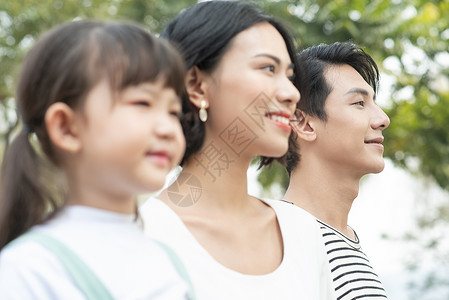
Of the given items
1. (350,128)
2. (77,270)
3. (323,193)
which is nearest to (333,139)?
(350,128)

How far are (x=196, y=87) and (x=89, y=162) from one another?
0.55m

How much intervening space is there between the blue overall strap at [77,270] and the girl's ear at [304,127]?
1346mm

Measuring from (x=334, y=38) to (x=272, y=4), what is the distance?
82 cm

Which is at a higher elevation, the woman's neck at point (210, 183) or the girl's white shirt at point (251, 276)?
the woman's neck at point (210, 183)

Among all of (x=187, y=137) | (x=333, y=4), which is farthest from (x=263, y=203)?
(x=333, y=4)

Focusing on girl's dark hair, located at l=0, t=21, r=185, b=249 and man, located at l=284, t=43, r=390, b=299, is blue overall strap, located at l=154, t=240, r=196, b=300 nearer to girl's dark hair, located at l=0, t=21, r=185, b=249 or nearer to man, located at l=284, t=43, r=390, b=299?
girl's dark hair, located at l=0, t=21, r=185, b=249

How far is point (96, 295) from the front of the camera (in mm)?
1199

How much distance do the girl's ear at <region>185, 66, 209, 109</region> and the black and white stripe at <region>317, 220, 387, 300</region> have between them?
2.47 feet

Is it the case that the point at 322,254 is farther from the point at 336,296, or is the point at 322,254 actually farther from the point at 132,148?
the point at 132,148

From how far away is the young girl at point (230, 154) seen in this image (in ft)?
5.37

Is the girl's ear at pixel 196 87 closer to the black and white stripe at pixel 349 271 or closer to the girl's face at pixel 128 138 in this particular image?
the girl's face at pixel 128 138

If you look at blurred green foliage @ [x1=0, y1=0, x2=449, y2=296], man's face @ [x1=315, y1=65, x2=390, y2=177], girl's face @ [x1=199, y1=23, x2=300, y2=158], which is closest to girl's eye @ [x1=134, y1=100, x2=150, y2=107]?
girl's face @ [x1=199, y1=23, x2=300, y2=158]

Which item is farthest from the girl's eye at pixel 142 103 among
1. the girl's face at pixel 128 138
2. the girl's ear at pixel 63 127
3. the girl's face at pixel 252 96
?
the girl's face at pixel 252 96

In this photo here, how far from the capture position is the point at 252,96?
5.40ft
